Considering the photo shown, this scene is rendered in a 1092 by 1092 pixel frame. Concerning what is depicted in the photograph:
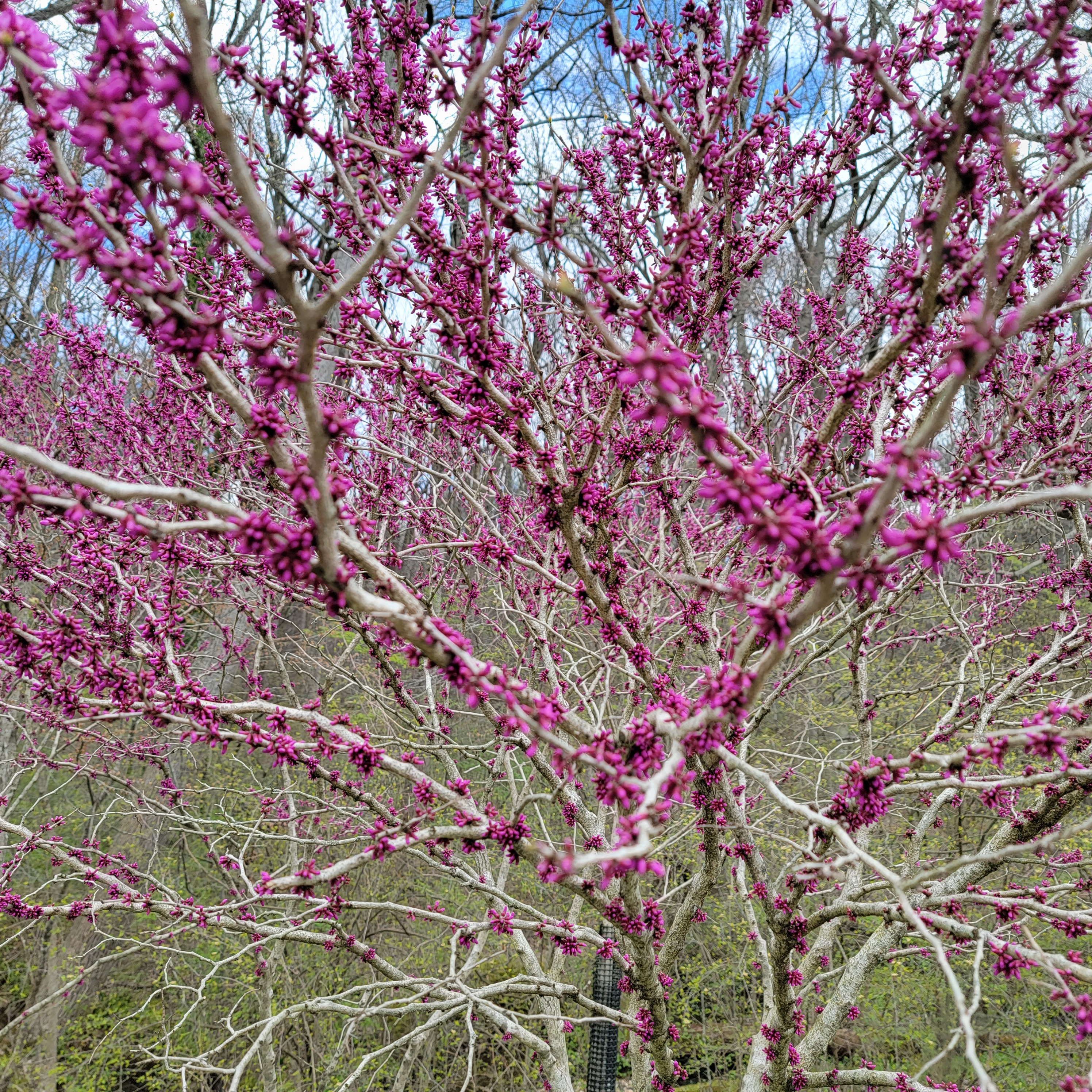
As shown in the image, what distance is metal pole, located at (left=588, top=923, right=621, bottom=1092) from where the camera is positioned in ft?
19.0

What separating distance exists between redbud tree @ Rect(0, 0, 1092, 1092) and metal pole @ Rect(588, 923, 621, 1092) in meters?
A: 0.29

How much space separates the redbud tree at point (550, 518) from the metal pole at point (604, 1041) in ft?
0.96

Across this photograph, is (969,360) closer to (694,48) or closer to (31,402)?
(694,48)

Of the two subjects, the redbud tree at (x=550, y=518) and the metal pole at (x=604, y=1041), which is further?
the metal pole at (x=604, y=1041)

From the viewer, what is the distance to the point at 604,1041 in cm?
582

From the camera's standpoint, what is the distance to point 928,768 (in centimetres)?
245

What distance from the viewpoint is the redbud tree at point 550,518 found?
1738mm

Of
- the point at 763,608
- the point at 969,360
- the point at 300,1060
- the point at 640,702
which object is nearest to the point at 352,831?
the point at 300,1060

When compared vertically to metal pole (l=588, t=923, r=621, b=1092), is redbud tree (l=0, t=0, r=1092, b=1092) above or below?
above

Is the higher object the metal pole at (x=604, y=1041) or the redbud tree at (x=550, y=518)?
the redbud tree at (x=550, y=518)

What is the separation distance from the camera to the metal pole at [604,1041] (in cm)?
580

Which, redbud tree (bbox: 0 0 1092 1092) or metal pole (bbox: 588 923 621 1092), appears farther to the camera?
metal pole (bbox: 588 923 621 1092)

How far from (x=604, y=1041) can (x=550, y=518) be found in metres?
4.96

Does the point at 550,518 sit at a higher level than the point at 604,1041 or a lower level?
higher
